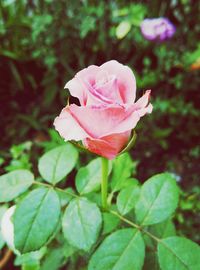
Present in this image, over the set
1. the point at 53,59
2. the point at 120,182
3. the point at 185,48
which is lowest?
the point at 185,48

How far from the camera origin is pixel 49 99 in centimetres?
182

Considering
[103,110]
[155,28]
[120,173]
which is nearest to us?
[103,110]

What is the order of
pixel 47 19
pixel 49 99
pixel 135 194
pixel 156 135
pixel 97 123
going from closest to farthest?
pixel 97 123, pixel 135 194, pixel 47 19, pixel 156 135, pixel 49 99

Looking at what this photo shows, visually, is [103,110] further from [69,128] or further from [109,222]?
[109,222]

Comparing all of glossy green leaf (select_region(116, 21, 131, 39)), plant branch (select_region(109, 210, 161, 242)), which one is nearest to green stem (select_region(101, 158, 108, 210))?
plant branch (select_region(109, 210, 161, 242))

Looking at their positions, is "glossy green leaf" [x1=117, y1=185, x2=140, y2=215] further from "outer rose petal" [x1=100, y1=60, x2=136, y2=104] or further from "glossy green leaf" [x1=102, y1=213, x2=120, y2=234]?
"outer rose petal" [x1=100, y1=60, x2=136, y2=104]

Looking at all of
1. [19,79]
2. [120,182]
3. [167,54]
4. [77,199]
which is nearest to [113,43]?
[167,54]

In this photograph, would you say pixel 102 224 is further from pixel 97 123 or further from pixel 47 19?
pixel 47 19

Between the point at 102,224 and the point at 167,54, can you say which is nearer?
the point at 102,224

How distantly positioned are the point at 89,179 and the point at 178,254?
7.4 inches

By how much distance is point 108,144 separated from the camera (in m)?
0.57

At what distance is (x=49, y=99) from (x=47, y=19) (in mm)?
343

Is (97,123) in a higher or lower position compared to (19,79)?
higher

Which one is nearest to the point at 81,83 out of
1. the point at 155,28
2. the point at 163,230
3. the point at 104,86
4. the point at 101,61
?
the point at 104,86
